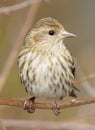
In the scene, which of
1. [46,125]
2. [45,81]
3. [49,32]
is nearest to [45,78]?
[45,81]

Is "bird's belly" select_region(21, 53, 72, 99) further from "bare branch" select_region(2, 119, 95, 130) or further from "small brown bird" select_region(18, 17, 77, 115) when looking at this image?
"bare branch" select_region(2, 119, 95, 130)

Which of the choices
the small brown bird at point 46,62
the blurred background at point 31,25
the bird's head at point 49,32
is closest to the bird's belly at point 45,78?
the small brown bird at point 46,62

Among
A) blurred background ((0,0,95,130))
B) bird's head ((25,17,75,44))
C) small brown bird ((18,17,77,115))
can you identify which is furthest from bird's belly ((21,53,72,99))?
blurred background ((0,0,95,130))

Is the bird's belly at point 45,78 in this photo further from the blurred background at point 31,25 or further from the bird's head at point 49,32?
the blurred background at point 31,25

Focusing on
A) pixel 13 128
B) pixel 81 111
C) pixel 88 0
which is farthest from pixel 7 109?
pixel 88 0

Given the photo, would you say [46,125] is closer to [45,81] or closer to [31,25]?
[45,81]

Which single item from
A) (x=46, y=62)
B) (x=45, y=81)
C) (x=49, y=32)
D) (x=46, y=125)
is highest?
(x=49, y=32)
